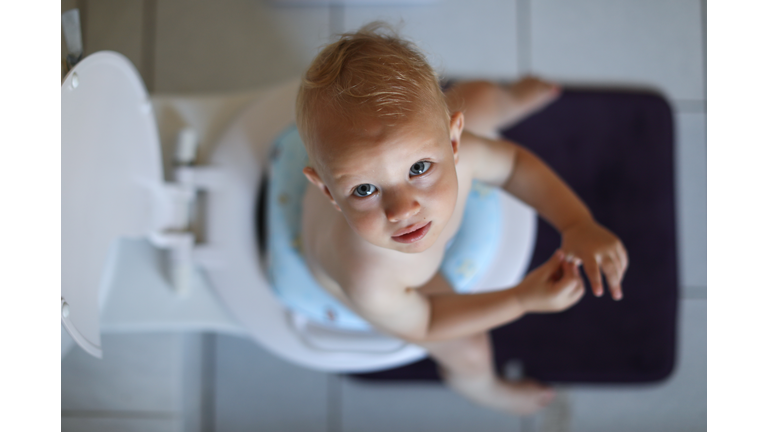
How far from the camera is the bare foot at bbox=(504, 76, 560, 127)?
3.12 ft

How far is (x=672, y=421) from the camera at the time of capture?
0.97 metres

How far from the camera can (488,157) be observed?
26.2 inches

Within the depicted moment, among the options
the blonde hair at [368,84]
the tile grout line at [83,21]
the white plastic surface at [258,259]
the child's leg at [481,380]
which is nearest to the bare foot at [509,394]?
the child's leg at [481,380]

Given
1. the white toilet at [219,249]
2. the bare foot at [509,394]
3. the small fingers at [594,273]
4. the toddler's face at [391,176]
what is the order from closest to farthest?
the toddler's face at [391,176] < the small fingers at [594,273] < the white toilet at [219,249] < the bare foot at [509,394]

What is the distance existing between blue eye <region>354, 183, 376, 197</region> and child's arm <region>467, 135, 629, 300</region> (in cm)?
Result: 25

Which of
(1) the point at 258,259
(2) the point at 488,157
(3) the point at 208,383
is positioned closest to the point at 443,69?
(2) the point at 488,157

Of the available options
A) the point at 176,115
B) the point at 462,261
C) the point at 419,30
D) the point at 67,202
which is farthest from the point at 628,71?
the point at 67,202

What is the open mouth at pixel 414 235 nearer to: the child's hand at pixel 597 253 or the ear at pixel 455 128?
the ear at pixel 455 128

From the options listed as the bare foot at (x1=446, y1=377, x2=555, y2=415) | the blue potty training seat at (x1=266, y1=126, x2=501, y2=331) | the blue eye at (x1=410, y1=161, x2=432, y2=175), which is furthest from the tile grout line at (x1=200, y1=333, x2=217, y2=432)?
the blue eye at (x1=410, y1=161, x2=432, y2=175)

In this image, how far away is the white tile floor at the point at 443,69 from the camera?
101 centimetres

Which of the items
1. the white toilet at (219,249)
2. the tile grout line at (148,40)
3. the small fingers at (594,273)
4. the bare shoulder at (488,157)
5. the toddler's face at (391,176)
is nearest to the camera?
the toddler's face at (391,176)

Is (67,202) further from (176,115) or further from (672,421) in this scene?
(672,421)

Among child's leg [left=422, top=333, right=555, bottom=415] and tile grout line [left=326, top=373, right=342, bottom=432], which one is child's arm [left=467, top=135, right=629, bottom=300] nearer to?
child's leg [left=422, top=333, right=555, bottom=415]

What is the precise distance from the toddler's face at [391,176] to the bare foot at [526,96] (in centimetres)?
53
